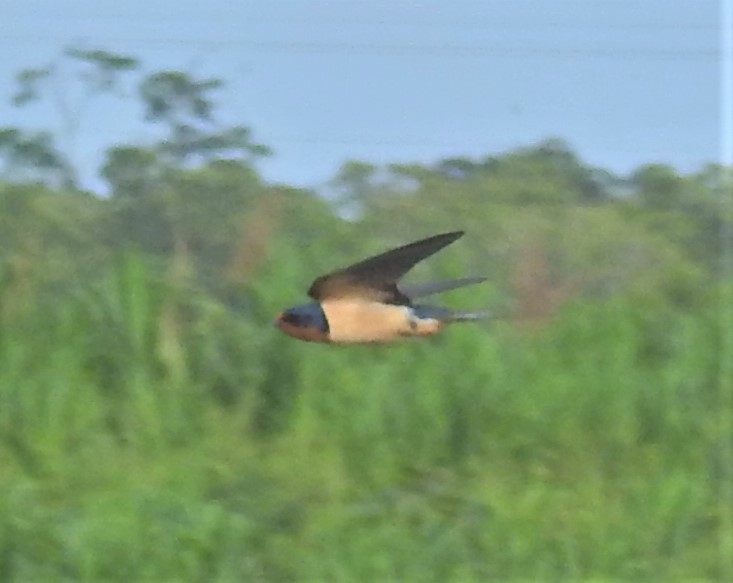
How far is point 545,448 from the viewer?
196cm

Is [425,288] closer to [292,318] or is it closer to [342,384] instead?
[292,318]

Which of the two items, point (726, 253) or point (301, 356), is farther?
point (726, 253)

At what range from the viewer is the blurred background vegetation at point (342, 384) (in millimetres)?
1812

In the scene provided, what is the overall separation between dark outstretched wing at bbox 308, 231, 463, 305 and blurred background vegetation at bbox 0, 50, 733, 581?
0.84 metres

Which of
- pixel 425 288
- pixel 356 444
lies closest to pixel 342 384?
pixel 356 444

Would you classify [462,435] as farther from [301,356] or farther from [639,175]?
[639,175]

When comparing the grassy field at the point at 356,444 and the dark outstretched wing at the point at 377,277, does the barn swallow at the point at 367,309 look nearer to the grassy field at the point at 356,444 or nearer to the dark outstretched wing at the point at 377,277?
the dark outstretched wing at the point at 377,277

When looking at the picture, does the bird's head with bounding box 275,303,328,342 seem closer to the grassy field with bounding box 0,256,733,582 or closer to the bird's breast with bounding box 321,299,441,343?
the bird's breast with bounding box 321,299,441,343

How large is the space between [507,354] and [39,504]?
2.16 feet

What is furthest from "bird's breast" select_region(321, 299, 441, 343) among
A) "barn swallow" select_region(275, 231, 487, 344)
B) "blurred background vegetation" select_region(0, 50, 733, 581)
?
"blurred background vegetation" select_region(0, 50, 733, 581)

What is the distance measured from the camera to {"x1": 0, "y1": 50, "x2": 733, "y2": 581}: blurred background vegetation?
5.95 ft

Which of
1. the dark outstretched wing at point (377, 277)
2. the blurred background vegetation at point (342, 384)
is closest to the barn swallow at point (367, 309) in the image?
the dark outstretched wing at point (377, 277)

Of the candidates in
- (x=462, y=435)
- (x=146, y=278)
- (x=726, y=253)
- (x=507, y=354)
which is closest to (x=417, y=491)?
(x=462, y=435)

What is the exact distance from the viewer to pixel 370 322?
0.92 meters
